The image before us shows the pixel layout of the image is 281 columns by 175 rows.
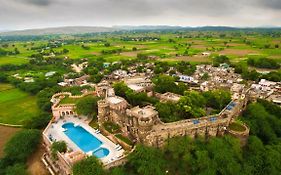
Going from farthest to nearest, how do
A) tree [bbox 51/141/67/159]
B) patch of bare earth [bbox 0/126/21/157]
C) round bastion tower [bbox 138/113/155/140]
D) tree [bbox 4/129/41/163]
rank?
patch of bare earth [bbox 0/126/21/157], tree [bbox 4/129/41/163], tree [bbox 51/141/67/159], round bastion tower [bbox 138/113/155/140]

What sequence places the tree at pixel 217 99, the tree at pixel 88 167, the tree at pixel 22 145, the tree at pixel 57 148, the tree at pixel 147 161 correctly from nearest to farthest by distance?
1. the tree at pixel 88 167
2. the tree at pixel 147 161
3. the tree at pixel 57 148
4. the tree at pixel 22 145
5. the tree at pixel 217 99

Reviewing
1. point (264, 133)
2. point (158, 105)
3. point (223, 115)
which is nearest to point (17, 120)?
point (158, 105)

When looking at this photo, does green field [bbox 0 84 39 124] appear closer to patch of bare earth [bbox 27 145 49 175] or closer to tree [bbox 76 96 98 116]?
patch of bare earth [bbox 27 145 49 175]

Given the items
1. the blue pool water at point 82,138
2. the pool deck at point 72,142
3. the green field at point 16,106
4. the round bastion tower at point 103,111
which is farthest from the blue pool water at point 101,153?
the green field at point 16,106

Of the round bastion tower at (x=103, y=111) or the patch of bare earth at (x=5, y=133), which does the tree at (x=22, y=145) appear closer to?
the patch of bare earth at (x=5, y=133)

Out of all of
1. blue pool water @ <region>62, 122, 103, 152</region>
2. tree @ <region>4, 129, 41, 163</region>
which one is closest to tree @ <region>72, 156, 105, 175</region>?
blue pool water @ <region>62, 122, 103, 152</region>
